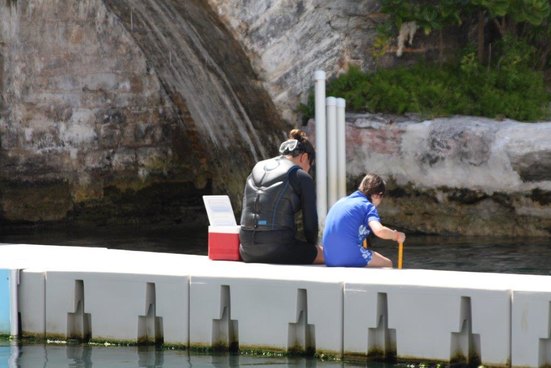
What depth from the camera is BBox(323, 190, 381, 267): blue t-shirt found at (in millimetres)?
10586


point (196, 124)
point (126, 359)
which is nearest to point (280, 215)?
point (126, 359)

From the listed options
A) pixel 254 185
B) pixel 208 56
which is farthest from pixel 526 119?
pixel 254 185

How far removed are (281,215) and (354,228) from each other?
581mm

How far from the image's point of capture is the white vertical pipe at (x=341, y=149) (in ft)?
51.1

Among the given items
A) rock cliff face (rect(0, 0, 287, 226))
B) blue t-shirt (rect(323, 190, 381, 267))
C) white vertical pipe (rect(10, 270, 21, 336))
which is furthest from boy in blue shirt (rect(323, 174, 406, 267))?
rock cliff face (rect(0, 0, 287, 226))

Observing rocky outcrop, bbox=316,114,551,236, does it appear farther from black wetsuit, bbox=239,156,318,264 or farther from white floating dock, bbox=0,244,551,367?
black wetsuit, bbox=239,156,318,264

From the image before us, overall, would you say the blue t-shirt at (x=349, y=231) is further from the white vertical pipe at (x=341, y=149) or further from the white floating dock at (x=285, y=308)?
the white vertical pipe at (x=341, y=149)

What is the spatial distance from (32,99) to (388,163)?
4.90 m

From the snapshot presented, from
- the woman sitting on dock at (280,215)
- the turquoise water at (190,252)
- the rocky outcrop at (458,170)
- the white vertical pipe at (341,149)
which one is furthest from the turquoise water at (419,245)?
the woman sitting on dock at (280,215)

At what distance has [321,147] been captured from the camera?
50.9 feet

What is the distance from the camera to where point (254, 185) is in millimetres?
10977

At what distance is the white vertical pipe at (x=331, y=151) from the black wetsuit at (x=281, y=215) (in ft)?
14.9

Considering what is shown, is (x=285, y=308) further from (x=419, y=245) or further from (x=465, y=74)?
(x=465, y=74)

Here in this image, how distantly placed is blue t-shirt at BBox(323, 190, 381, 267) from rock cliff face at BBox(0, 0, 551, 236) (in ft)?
18.1
